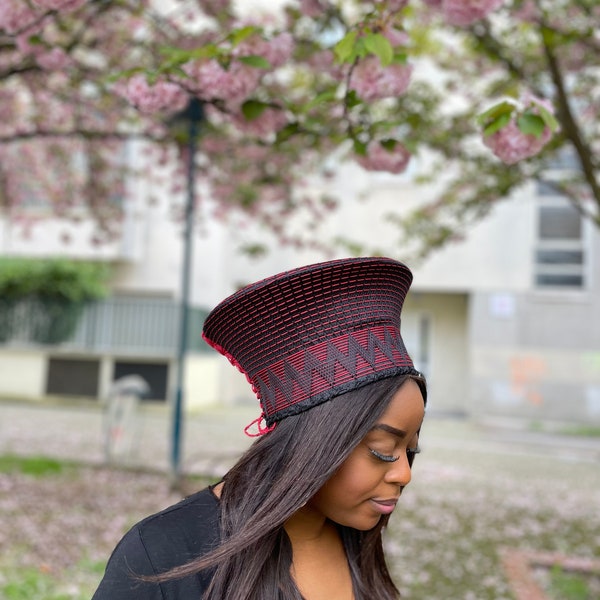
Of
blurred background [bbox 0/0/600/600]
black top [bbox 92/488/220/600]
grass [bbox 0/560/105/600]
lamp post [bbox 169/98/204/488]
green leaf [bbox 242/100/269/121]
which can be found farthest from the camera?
lamp post [bbox 169/98/204/488]

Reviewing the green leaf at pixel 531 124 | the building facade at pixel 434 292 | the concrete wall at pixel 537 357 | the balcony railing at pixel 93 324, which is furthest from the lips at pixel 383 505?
the concrete wall at pixel 537 357

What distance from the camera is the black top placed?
1065 millimetres

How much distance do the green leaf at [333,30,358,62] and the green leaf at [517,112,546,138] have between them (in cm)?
53

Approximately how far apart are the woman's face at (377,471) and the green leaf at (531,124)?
113 cm

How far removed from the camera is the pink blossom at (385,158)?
2.49 metres

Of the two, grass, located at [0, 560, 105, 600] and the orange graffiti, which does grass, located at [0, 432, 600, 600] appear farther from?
the orange graffiti

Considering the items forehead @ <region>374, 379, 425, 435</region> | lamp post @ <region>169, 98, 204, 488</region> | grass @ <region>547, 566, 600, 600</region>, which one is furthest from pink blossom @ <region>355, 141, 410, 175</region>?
lamp post @ <region>169, 98, 204, 488</region>

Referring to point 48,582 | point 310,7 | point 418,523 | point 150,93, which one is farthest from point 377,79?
point 418,523

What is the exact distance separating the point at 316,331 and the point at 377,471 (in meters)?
0.25

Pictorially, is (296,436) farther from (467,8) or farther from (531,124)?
(467,8)

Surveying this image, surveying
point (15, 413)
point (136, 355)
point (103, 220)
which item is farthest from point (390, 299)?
point (136, 355)

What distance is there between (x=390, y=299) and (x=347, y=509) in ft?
1.18

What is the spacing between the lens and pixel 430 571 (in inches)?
183

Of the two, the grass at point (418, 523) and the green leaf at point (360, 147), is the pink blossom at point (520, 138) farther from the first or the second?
the grass at point (418, 523)
